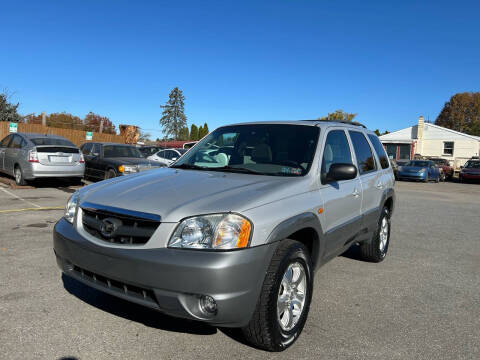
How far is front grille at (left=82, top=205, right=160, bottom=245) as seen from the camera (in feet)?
8.49

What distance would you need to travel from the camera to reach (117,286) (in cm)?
270

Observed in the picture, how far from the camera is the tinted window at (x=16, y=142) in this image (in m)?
11.4

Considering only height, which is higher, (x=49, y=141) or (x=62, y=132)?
(x=62, y=132)

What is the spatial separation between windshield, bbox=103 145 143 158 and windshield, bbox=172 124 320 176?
8.97 metres

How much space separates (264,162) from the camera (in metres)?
3.74

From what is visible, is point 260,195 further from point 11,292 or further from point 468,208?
point 468,208

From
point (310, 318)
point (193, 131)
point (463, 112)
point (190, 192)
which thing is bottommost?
point (310, 318)

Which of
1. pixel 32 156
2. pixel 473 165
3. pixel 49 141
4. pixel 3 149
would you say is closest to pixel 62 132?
pixel 3 149

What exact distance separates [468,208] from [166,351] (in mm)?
11525

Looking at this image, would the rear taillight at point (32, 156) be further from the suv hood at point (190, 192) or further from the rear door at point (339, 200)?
the rear door at point (339, 200)

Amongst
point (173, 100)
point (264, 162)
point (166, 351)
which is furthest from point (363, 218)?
point (173, 100)

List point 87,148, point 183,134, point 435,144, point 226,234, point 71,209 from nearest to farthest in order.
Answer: point 226,234 < point 71,209 < point 87,148 < point 435,144 < point 183,134

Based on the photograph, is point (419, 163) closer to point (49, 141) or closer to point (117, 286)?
point (49, 141)

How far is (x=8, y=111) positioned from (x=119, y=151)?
21127 millimetres
